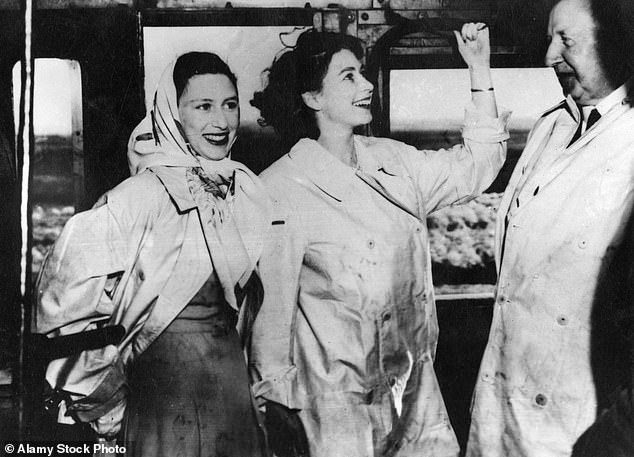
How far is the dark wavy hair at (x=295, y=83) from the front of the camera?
8.51 feet

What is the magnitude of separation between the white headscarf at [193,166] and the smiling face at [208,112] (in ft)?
0.11

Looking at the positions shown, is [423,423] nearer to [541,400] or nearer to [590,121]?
[541,400]

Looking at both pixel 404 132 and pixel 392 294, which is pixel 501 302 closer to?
pixel 392 294

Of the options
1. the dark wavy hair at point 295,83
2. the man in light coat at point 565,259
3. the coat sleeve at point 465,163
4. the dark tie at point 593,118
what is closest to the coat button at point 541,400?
the man in light coat at point 565,259

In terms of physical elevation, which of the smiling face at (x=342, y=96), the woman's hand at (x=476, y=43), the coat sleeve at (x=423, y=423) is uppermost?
the woman's hand at (x=476, y=43)

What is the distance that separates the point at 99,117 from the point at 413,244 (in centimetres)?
127

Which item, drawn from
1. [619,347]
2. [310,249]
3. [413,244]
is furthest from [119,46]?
[619,347]

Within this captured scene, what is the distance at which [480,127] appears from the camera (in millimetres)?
2676

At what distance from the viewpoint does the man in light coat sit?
8.39 ft

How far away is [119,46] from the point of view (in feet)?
8.36

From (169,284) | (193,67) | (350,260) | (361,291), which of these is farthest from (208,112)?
(361,291)

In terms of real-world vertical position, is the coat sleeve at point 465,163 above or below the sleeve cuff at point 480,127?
below

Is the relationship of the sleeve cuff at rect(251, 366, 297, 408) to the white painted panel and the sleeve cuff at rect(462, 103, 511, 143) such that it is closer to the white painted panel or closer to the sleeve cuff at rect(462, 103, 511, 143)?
the white painted panel

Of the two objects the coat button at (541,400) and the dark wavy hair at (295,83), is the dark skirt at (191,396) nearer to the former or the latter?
the dark wavy hair at (295,83)
